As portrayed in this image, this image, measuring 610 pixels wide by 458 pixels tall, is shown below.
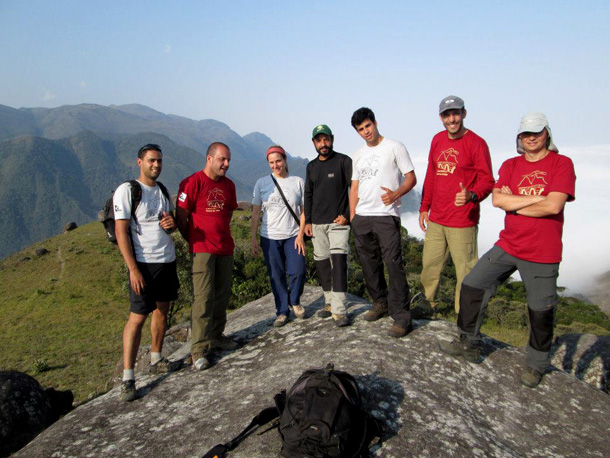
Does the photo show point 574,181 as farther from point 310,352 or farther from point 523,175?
point 310,352

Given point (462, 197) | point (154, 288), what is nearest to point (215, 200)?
point (154, 288)

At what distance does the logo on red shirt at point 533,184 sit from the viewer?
16.6ft

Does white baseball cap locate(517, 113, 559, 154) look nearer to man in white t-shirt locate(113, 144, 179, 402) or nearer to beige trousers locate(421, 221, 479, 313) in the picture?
beige trousers locate(421, 221, 479, 313)

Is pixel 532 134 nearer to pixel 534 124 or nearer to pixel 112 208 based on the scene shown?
pixel 534 124

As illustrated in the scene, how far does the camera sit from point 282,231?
7234mm

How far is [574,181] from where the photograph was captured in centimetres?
493

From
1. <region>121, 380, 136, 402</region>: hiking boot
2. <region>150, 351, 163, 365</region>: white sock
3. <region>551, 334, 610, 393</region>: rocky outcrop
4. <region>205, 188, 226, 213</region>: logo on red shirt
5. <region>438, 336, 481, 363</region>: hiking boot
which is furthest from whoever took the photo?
<region>551, 334, 610, 393</region>: rocky outcrop

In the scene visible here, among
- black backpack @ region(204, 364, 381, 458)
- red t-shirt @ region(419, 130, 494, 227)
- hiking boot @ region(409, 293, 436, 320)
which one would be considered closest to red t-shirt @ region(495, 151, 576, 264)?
red t-shirt @ region(419, 130, 494, 227)

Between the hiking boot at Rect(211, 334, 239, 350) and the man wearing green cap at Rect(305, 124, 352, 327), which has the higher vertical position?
the man wearing green cap at Rect(305, 124, 352, 327)

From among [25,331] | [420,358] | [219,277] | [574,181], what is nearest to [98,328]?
[25,331]

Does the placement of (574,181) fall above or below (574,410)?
above

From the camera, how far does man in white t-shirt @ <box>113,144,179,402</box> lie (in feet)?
18.8

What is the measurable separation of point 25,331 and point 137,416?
112 ft

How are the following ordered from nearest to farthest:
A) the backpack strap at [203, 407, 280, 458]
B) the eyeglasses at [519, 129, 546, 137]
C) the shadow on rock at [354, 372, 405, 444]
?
1. the backpack strap at [203, 407, 280, 458]
2. the shadow on rock at [354, 372, 405, 444]
3. the eyeglasses at [519, 129, 546, 137]
